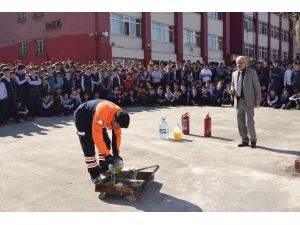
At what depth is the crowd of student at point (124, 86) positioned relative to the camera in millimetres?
13867

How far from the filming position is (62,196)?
6.01 meters

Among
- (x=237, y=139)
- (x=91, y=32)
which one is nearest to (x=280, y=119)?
(x=237, y=139)

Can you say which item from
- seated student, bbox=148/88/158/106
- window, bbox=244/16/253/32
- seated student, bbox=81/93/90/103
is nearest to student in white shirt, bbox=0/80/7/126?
seated student, bbox=81/93/90/103

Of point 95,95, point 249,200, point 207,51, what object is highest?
point 207,51

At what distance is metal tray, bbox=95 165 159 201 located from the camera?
581cm

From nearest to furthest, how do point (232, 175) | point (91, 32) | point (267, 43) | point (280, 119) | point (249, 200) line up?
point (249, 200), point (232, 175), point (280, 119), point (91, 32), point (267, 43)

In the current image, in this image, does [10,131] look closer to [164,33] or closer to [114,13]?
[114,13]

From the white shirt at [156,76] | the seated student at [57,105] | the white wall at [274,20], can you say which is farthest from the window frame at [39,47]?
the white wall at [274,20]

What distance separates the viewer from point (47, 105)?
14.6 m

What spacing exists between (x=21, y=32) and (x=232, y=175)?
28.4 m

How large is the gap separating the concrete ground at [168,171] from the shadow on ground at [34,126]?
0.10ft

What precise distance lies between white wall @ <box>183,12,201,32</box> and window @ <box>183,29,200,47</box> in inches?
14.3

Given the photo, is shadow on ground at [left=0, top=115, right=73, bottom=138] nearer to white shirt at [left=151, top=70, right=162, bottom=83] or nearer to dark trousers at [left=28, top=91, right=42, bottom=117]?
dark trousers at [left=28, top=91, right=42, bottom=117]

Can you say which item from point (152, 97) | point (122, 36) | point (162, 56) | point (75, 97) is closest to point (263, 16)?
point (162, 56)
